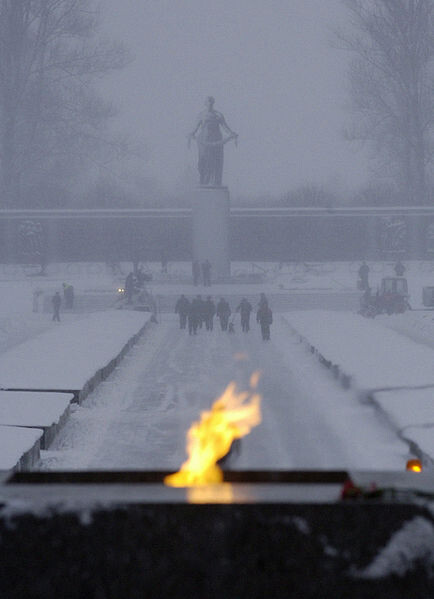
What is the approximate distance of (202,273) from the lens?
39.0 meters

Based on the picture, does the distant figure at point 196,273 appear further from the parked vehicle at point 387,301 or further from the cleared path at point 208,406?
the cleared path at point 208,406

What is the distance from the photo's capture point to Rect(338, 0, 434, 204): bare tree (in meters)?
48.0

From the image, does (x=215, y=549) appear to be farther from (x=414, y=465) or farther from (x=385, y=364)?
(x=385, y=364)

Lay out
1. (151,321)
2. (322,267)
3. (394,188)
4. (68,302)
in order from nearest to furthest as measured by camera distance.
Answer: (151,321) < (68,302) < (322,267) < (394,188)

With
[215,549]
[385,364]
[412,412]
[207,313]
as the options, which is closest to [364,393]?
[412,412]

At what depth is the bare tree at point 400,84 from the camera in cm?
4801

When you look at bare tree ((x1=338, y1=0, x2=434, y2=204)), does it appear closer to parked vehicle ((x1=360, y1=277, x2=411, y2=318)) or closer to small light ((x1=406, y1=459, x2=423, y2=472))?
parked vehicle ((x1=360, y1=277, x2=411, y2=318))

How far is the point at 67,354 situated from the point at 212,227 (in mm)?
24314

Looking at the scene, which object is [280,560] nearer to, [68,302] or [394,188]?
[68,302]

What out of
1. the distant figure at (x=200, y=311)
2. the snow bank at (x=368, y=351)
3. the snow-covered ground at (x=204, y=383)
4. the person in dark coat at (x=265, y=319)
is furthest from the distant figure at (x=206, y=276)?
the person in dark coat at (x=265, y=319)

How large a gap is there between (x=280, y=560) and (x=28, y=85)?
52.5 metres

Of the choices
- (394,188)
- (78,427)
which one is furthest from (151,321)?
(394,188)

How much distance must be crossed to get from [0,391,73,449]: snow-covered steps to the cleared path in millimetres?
219

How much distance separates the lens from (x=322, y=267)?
4653 cm
